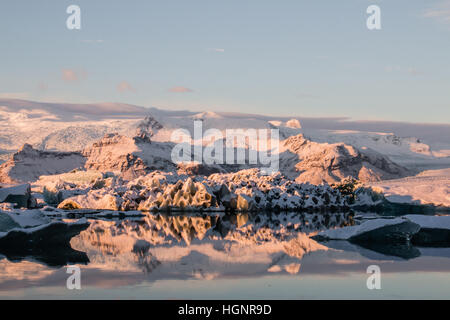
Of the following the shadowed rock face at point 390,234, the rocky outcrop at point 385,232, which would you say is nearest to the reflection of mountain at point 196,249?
the rocky outcrop at point 385,232

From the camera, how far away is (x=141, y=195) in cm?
5309

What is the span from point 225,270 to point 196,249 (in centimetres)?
505

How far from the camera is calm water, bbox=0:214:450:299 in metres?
13.3

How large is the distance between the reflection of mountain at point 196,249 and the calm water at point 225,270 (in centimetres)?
3

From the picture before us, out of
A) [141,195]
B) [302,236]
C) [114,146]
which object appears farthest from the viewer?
[114,146]

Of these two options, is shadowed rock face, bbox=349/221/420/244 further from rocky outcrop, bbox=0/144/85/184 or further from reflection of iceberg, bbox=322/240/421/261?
rocky outcrop, bbox=0/144/85/184

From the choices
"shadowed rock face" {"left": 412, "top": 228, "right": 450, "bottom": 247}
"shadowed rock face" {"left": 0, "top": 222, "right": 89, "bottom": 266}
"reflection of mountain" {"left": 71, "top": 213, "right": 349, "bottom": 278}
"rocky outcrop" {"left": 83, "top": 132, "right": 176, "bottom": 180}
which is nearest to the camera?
"reflection of mountain" {"left": 71, "top": 213, "right": 349, "bottom": 278}

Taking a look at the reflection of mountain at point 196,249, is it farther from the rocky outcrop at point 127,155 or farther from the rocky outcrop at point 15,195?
the rocky outcrop at point 127,155

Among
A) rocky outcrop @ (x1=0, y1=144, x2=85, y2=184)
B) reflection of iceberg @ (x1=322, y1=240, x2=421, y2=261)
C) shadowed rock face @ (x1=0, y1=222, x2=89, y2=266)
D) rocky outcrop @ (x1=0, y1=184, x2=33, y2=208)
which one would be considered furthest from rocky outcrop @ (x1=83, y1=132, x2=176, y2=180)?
reflection of iceberg @ (x1=322, y1=240, x2=421, y2=261)

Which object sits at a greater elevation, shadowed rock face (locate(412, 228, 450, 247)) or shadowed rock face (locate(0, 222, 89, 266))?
shadowed rock face (locate(0, 222, 89, 266))

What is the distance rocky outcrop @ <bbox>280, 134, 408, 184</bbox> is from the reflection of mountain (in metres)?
119

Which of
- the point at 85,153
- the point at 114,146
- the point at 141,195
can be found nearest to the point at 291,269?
the point at 141,195
